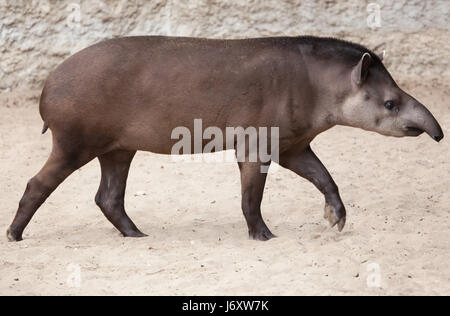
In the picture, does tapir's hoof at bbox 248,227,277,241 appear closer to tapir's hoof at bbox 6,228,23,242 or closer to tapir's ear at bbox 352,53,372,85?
tapir's ear at bbox 352,53,372,85

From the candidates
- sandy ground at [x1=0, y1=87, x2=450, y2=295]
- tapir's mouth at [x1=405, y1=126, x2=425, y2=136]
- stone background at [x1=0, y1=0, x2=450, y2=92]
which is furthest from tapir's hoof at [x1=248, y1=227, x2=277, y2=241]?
stone background at [x1=0, y1=0, x2=450, y2=92]

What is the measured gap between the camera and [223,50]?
671 centimetres

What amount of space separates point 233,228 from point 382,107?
1.60 metres

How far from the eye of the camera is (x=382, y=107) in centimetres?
673

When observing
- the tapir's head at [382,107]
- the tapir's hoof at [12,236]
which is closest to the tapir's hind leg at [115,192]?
the tapir's hoof at [12,236]

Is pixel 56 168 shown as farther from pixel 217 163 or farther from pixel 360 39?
pixel 360 39

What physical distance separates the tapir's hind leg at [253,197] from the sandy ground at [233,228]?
0.16 metres

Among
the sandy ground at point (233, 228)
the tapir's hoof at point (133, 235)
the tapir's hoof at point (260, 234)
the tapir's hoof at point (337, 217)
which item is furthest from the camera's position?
the tapir's hoof at point (133, 235)

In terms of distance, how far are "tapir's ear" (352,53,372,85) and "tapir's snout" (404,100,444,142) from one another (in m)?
0.46

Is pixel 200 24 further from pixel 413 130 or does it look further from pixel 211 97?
pixel 413 130

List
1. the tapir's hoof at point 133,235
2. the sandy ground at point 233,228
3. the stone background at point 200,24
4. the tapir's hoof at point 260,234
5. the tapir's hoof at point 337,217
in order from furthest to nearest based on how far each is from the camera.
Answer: the stone background at point 200,24 → the tapir's hoof at point 133,235 → the tapir's hoof at point 337,217 → the tapir's hoof at point 260,234 → the sandy ground at point 233,228

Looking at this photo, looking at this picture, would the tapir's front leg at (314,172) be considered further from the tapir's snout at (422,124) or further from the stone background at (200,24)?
the stone background at (200,24)

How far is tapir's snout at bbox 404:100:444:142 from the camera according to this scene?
21.7ft

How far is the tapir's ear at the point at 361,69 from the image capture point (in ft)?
21.3
